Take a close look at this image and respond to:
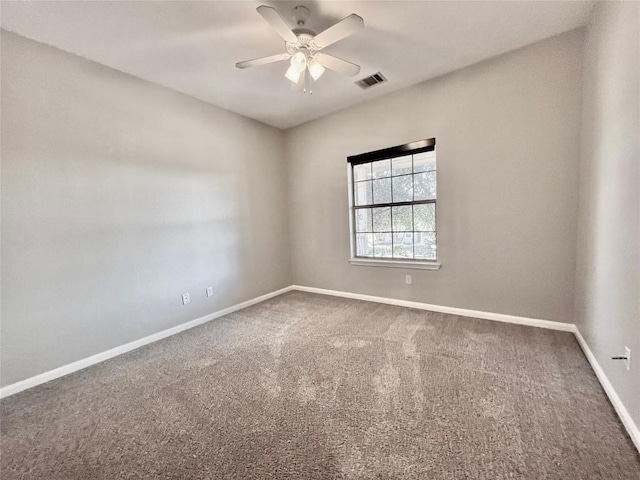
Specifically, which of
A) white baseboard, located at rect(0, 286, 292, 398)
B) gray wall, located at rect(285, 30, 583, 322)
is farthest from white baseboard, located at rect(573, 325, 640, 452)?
white baseboard, located at rect(0, 286, 292, 398)

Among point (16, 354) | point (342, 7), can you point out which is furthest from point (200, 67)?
point (16, 354)

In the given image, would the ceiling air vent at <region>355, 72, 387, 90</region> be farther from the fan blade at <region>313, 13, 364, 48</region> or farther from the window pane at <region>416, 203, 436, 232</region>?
the window pane at <region>416, 203, 436, 232</region>

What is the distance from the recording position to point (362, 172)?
12.7ft

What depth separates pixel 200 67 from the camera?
8.57 ft

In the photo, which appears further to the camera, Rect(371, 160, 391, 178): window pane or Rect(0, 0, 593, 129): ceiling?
Rect(371, 160, 391, 178): window pane

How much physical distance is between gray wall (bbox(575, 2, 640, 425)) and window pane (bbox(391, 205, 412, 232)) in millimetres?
1619

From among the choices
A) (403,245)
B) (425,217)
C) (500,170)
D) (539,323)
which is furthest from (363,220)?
(539,323)

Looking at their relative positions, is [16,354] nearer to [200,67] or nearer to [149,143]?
[149,143]

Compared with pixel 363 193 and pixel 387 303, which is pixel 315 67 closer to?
pixel 363 193

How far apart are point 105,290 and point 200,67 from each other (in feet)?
7.72

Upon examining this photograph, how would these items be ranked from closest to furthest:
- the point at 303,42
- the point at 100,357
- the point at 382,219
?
the point at 303,42 < the point at 100,357 < the point at 382,219

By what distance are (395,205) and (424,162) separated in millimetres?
640

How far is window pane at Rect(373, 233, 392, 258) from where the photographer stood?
3.73 metres

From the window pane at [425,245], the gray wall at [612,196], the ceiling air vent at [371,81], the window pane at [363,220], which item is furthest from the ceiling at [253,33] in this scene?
the window pane at [425,245]
